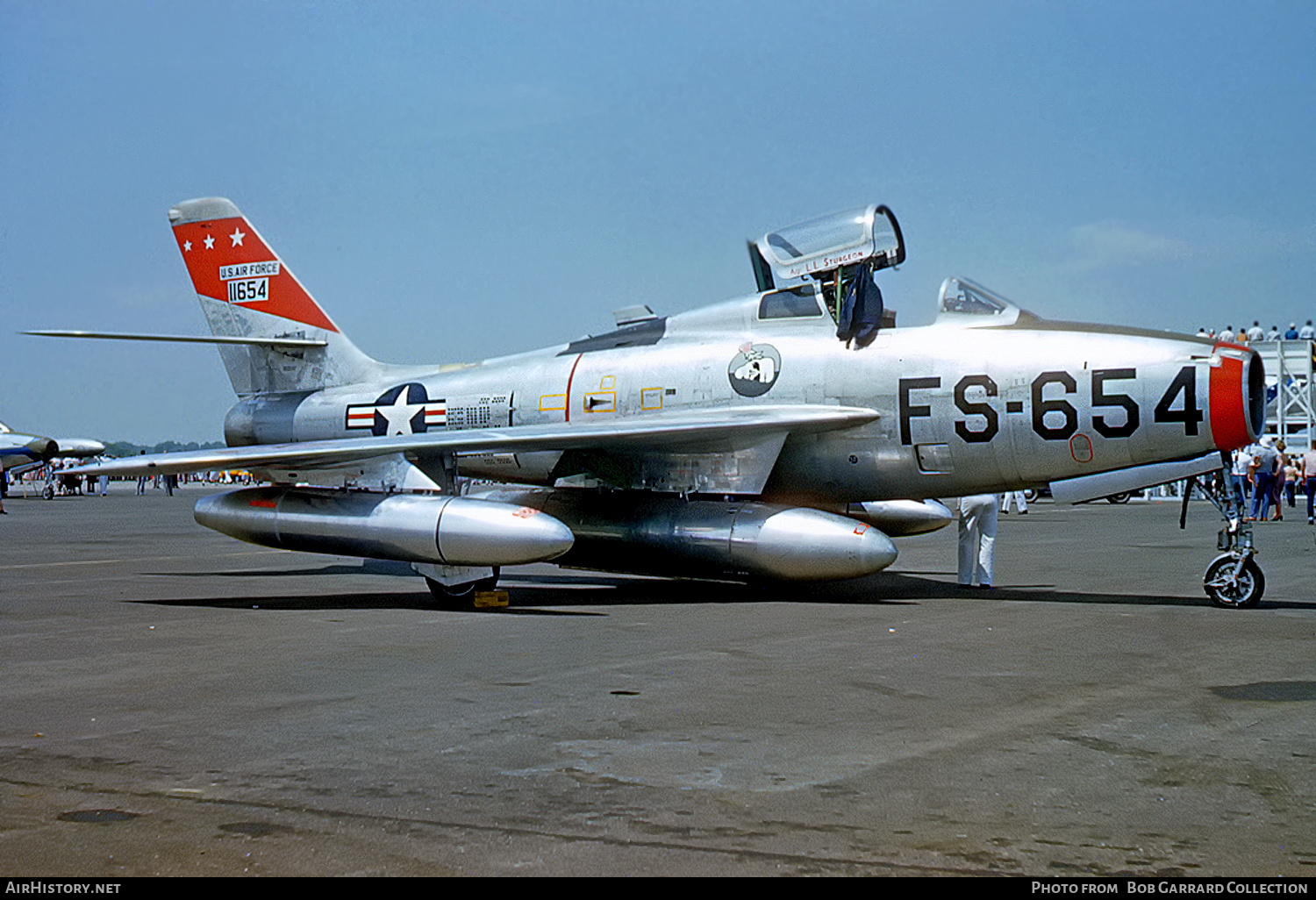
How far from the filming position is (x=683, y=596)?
41.6 ft

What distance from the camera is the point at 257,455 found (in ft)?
39.2

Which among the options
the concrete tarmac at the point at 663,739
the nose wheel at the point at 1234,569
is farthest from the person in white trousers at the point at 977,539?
the nose wheel at the point at 1234,569

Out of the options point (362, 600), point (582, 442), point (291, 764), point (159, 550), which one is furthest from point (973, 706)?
point (159, 550)

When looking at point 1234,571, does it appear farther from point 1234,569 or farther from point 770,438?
point 770,438

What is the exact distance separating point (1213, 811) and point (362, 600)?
9313 mm

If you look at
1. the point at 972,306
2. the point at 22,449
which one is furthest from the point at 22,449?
the point at 972,306

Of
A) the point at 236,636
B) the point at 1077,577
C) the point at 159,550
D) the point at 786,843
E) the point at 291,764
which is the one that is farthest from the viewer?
the point at 159,550

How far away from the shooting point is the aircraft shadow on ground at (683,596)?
11.6m

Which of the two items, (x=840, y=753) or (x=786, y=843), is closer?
(x=786, y=843)

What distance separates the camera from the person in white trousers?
13.2 m

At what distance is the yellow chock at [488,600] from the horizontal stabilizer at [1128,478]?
5124 mm

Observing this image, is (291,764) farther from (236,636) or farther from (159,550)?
(159,550)

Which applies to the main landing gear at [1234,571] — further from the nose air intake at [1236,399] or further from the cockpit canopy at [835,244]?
the cockpit canopy at [835,244]
